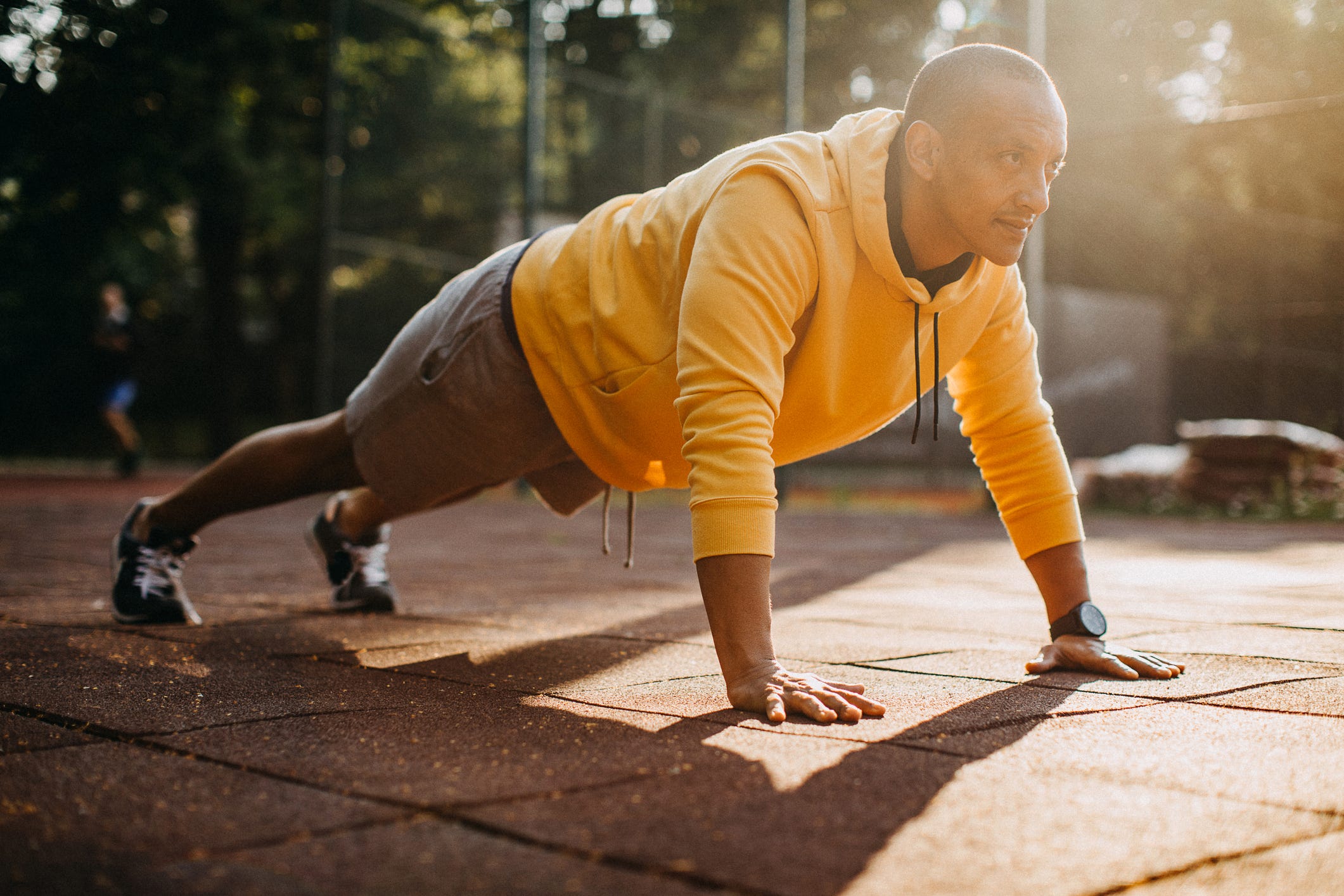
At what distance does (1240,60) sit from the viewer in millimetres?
12898

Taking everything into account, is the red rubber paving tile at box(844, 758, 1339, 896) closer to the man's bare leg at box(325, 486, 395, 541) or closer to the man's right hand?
the man's right hand

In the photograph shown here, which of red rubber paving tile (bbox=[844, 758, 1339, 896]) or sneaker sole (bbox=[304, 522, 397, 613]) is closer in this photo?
red rubber paving tile (bbox=[844, 758, 1339, 896])

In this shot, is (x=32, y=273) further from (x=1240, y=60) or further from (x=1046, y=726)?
(x=1046, y=726)

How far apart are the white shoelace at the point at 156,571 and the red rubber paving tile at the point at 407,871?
188 centimetres

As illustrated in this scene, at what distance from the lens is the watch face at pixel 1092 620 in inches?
93.4

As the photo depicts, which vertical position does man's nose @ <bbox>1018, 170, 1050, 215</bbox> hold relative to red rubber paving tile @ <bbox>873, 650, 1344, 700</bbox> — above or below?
above

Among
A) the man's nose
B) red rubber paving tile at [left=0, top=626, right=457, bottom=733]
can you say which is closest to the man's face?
the man's nose

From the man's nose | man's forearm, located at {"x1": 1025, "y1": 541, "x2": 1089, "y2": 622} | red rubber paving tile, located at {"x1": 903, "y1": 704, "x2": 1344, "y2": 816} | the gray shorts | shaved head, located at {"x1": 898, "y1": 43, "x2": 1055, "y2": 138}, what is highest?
shaved head, located at {"x1": 898, "y1": 43, "x2": 1055, "y2": 138}

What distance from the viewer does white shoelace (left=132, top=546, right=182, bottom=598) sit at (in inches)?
117

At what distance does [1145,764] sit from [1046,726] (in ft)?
0.79

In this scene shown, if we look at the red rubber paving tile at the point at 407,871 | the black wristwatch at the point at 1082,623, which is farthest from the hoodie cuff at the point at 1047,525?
the red rubber paving tile at the point at 407,871

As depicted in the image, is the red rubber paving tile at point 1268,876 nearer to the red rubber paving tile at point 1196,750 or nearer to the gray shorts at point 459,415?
the red rubber paving tile at point 1196,750

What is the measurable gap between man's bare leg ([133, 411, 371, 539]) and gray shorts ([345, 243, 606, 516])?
0.34ft

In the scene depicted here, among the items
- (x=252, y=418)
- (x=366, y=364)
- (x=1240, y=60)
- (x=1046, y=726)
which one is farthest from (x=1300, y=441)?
(x=252, y=418)
